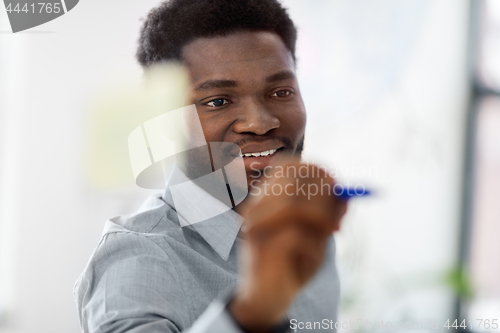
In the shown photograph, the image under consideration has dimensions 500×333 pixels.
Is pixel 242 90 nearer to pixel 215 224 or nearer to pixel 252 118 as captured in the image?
pixel 252 118

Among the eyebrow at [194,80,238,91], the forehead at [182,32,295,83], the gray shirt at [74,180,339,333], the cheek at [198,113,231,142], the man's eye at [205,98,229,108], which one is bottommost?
the gray shirt at [74,180,339,333]

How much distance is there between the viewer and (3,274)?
0.61 metres

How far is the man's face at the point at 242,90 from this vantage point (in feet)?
1.40

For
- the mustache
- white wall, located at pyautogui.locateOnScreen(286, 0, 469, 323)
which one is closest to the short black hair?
the mustache

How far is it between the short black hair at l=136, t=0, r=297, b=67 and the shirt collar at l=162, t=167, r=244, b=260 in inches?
5.8

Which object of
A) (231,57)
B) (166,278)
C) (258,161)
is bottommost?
(166,278)

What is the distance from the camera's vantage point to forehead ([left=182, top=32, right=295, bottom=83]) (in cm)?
42

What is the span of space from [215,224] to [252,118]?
130 millimetres

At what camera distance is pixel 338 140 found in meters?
0.79

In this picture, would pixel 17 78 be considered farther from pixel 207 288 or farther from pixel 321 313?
pixel 321 313

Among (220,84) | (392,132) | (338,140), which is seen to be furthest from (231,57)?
(392,132)

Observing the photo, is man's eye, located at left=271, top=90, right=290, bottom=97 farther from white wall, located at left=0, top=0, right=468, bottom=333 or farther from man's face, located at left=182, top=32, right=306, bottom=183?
white wall, located at left=0, top=0, right=468, bottom=333

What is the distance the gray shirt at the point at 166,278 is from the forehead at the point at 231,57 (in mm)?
152

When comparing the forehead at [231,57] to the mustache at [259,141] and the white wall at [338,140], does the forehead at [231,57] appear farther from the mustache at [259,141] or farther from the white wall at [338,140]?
the white wall at [338,140]
